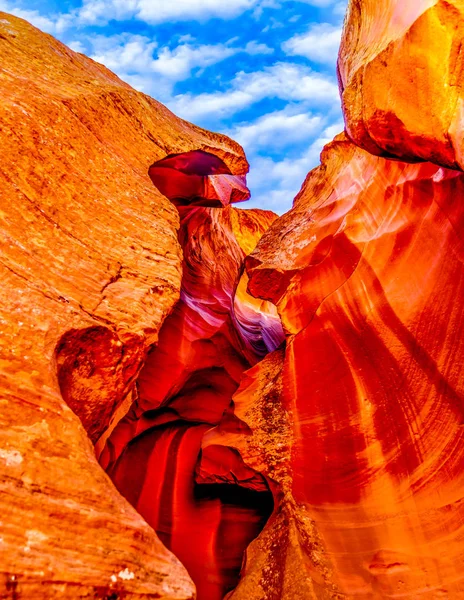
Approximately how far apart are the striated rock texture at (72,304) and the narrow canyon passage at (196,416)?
2652 millimetres

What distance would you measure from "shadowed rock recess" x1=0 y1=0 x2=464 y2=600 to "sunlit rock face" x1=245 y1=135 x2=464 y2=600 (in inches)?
1.0

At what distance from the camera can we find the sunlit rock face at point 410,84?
3906mm

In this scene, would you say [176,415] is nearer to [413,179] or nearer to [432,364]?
[432,364]

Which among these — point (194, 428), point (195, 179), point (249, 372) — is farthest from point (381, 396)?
point (195, 179)

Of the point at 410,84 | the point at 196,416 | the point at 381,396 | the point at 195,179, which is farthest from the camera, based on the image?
the point at 195,179

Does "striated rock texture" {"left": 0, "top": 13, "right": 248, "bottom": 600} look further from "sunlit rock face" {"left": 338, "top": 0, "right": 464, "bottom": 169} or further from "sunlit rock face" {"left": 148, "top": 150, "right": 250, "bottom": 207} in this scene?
"sunlit rock face" {"left": 338, "top": 0, "right": 464, "bottom": 169}

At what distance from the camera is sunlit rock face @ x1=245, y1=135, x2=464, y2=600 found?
498 centimetres

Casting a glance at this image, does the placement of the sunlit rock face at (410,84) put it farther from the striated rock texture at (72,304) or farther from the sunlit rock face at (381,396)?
the striated rock texture at (72,304)

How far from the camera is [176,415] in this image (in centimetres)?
951

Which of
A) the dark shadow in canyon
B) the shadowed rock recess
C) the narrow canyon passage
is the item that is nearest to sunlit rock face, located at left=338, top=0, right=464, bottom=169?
the shadowed rock recess

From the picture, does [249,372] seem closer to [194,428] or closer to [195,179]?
[194,428]

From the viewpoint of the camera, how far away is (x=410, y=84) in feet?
14.5

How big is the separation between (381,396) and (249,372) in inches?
97.9

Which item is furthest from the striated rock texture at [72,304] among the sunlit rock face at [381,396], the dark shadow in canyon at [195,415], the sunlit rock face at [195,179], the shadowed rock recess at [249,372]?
the sunlit rock face at [381,396]
